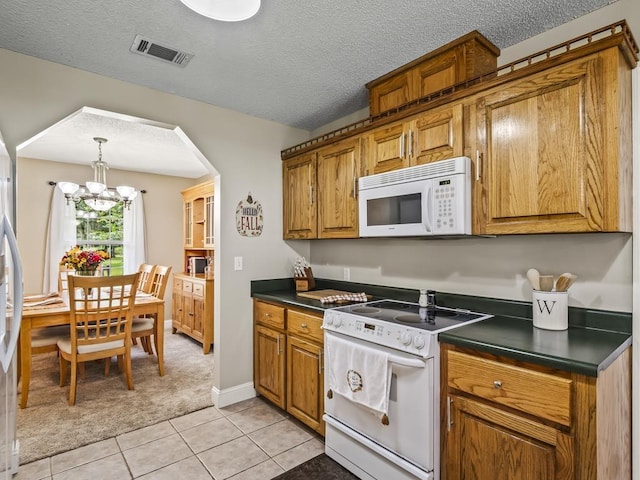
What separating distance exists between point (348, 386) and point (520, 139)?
1.57 meters

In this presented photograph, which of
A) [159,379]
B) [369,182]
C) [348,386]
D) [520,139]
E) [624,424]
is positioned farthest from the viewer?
[159,379]

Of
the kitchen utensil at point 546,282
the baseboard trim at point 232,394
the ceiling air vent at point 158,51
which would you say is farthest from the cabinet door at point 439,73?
the baseboard trim at point 232,394

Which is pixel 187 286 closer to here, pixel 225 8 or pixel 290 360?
pixel 290 360

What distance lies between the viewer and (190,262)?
5.15 metres

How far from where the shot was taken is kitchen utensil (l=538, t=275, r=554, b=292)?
1729mm

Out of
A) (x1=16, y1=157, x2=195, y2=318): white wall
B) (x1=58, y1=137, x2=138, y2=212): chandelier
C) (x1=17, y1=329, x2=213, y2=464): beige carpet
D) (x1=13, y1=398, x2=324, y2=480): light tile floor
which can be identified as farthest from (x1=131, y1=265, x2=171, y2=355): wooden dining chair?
(x1=16, y1=157, x2=195, y2=318): white wall

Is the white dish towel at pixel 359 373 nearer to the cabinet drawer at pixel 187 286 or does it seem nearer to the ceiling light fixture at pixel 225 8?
the ceiling light fixture at pixel 225 8

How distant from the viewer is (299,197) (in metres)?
3.08

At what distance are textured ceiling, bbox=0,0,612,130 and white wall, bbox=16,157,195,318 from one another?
3.19 metres

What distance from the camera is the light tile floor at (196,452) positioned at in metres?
2.04

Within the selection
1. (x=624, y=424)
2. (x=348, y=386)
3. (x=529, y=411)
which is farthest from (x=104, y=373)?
(x=624, y=424)

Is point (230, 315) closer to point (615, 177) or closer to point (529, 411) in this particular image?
point (529, 411)

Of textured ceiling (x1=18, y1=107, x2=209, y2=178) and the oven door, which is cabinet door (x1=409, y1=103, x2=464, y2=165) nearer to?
the oven door

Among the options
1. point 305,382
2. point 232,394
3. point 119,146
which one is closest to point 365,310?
point 305,382
